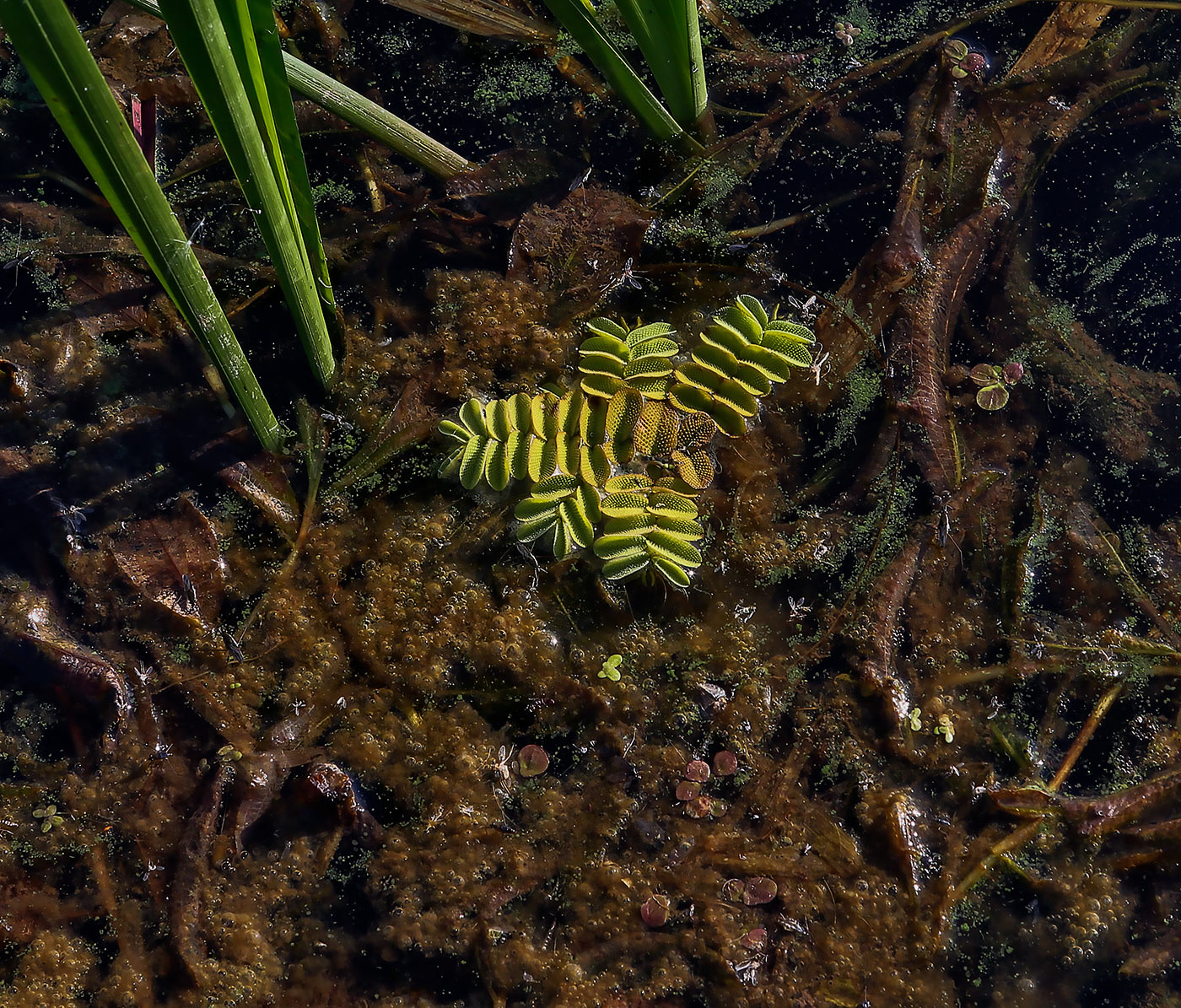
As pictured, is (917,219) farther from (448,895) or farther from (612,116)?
(448,895)

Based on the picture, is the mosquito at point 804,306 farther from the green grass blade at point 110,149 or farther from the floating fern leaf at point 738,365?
the green grass blade at point 110,149

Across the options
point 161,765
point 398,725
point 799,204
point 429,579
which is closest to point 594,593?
point 429,579

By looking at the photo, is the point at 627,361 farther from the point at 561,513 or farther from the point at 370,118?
the point at 370,118

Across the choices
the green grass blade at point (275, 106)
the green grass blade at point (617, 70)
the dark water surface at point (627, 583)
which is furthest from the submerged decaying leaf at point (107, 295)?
the green grass blade at point (617, 70)

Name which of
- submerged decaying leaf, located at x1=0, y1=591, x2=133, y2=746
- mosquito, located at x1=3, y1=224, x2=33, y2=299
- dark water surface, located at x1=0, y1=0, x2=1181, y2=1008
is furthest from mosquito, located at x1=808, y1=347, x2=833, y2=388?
mosquito, located at x1=3, y1=224, x2=33, y2=299

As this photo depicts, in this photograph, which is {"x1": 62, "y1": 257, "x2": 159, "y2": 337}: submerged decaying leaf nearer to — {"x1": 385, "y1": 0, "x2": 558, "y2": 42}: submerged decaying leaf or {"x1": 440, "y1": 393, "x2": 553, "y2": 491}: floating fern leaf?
{"x1": 440, "y1": 393, "x2": 553, "y2": 491}: floating fern leaf

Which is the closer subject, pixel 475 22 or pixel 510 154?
pixel 510 154

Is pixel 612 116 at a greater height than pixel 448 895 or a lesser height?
greater
